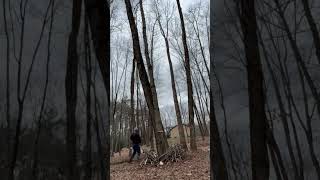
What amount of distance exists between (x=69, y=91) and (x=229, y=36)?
126 cm

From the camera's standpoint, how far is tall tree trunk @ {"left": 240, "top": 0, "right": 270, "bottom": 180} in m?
2.40

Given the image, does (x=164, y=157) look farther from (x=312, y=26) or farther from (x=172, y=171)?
(x=312, y=26)

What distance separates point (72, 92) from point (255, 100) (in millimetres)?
1351

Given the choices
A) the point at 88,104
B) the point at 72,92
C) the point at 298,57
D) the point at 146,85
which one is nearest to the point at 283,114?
the point at 298,57

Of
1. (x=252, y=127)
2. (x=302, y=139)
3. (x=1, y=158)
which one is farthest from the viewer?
(x=1, y=158)

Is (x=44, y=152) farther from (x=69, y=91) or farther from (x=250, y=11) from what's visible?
(x=250, y=11)

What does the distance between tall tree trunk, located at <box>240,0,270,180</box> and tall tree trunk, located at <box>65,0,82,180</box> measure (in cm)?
126

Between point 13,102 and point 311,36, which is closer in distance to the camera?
point 311,36

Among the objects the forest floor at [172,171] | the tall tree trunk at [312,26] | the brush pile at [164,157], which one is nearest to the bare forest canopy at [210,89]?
the tall tree trunk at [312,26]

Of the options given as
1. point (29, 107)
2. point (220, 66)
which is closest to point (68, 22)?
point (29, 107)

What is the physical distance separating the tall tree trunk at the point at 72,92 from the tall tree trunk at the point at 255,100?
1.26 metres

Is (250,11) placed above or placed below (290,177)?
above

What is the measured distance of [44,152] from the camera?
9.06 ft

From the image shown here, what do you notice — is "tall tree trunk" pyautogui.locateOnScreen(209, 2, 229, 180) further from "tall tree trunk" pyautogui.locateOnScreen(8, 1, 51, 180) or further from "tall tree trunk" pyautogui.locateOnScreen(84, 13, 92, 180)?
"tall tree trunk" pyautogui.locateOnScreen(8, 1, 51, 180)
